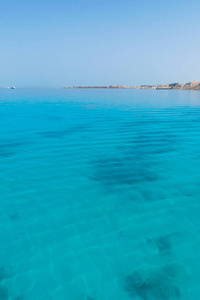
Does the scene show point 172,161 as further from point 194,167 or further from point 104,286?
point 104,286

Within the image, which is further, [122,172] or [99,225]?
[122,172]

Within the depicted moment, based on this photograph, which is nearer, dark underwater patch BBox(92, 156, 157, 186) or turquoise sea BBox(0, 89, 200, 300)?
turquoise sea BBox(0, 89, 200, 300)

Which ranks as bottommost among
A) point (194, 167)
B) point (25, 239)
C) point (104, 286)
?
point (104, 286)

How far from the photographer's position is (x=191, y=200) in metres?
7.44

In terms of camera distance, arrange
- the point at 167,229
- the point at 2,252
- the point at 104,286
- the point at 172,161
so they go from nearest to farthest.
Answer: the point at 104,286 < the point at 2,252 < the point at 167,229 < the point at 172,161

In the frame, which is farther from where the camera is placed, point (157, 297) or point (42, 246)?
point (42, 246)

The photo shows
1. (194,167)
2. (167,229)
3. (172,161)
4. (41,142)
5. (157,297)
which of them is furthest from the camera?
(41,142)

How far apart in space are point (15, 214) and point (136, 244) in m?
4.01

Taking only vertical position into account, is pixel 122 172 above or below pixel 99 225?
above

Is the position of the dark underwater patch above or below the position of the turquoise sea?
above

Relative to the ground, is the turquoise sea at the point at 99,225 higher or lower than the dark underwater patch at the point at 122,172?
lower

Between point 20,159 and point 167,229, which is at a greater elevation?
point 20,159

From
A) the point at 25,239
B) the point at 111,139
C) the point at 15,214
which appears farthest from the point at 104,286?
the point at 111,139

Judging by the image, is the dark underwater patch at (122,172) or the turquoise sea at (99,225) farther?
the dark underwater patch at (122,172)
